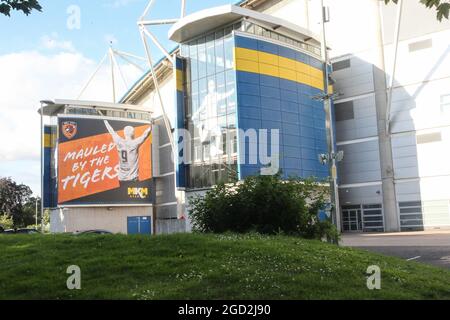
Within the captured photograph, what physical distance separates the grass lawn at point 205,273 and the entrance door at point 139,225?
52433mm

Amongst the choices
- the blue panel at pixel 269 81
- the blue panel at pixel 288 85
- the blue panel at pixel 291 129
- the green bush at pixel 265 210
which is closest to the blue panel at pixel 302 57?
the blue panel at pixel 288 85

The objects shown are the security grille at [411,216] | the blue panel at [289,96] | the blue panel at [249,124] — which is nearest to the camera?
the blue panel at [249,124]

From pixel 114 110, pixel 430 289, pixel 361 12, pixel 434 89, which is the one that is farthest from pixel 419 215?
pixel 430 289

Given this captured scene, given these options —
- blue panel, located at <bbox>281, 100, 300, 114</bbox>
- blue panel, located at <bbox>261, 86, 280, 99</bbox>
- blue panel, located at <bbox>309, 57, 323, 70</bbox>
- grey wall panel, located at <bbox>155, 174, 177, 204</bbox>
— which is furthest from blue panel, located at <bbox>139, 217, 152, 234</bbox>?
blue panel, located at <bbox>309, 57, 323, 70</bbox>

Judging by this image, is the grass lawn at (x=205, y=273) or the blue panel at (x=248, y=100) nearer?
the grass lawn at (x=205, y=273)

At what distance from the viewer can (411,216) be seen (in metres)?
51.4

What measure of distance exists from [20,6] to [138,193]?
56750 mm

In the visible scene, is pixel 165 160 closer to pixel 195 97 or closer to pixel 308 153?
pixel 195 97

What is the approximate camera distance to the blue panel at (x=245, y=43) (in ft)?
160

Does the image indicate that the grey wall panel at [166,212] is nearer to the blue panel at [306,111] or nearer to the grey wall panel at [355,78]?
the blue panel at [306,111]

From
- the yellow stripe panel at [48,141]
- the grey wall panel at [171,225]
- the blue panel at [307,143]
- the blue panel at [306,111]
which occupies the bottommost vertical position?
the grey wall panel at [171,225]

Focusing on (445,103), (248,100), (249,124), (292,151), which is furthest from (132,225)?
(445,103)

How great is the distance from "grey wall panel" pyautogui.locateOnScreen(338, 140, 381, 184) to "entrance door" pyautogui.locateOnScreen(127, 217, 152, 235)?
2439 cm

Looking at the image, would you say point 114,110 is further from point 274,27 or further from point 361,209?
point 361,209
